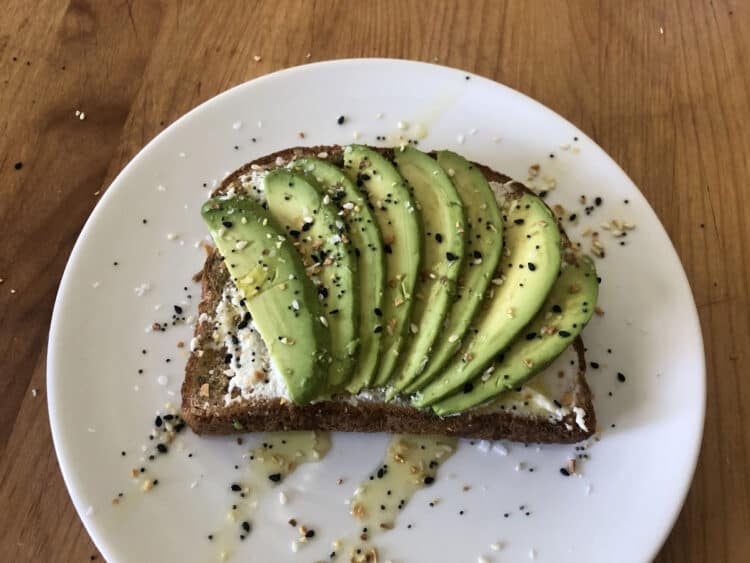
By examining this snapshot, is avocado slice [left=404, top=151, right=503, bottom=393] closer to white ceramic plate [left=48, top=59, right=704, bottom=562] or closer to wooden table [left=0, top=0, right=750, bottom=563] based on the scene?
white ceramic plate [left=48, top=59, right=704, bottom=562]

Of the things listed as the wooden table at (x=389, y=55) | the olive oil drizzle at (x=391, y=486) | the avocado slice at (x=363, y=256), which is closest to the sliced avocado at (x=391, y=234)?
the avocado slice at (x=363, y=256)

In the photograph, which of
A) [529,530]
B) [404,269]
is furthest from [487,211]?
[529,530]

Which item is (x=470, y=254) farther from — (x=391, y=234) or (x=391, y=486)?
(x=391, y=486)

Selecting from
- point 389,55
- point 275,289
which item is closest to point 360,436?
point 275,289

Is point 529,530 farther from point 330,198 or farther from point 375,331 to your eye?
point 330,198

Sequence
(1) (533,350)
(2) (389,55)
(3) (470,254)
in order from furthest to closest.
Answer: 1. (2) (389,55)
2. (3) (470,254)
3. (1) (533,350)

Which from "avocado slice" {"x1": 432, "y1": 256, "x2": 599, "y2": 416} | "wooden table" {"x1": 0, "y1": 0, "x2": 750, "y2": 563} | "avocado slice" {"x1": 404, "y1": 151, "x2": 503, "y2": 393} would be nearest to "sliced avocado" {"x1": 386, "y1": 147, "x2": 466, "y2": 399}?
"avocado slice" {"x1": 404, "y1": 151, "x2": 503, "y2": 393}

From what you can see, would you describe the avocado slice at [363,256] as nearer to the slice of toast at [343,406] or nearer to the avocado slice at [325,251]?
the avocado slice at [325,251]
